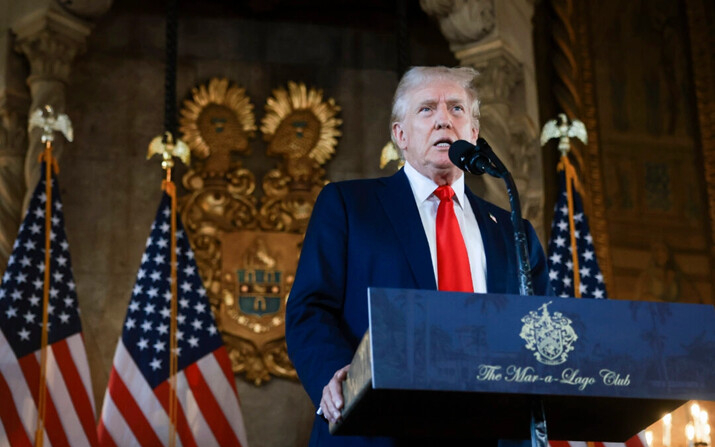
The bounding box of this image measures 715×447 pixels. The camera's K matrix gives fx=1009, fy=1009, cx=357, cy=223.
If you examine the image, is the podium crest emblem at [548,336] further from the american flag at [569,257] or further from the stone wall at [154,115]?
the stone wall at [154,115]

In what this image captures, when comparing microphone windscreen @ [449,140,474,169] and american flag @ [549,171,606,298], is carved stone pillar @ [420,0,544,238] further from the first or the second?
microphone windscreen @ [449,140,474,169]

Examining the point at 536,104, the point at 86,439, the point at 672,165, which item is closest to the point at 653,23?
the point at 672,165

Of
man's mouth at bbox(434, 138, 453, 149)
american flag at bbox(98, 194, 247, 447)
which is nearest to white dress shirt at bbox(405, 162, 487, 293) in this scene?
man's mouth at bbox(434, 138, 453, 149)

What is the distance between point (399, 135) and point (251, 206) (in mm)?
4081

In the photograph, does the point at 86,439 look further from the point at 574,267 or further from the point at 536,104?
the point at 536,104

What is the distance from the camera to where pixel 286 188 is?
23.9ft

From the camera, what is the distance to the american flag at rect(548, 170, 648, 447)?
6.54m

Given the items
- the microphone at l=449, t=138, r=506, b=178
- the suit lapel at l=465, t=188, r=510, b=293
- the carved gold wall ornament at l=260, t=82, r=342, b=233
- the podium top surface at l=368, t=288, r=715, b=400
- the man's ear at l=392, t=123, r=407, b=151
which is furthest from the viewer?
the carved gold wall ornament at l=260, t=82, r=342, b=233

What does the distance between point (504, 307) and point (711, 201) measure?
20.6 feet

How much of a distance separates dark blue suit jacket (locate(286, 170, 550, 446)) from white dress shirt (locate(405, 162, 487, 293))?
0.03 metres

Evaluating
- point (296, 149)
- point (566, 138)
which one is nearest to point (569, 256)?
point (566, 138)

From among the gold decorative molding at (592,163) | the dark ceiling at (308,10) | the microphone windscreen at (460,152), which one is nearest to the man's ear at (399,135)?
the microphone windscreen at (460,152)

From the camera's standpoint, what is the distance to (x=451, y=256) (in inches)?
108

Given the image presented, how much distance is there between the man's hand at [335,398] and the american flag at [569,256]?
440 cm
